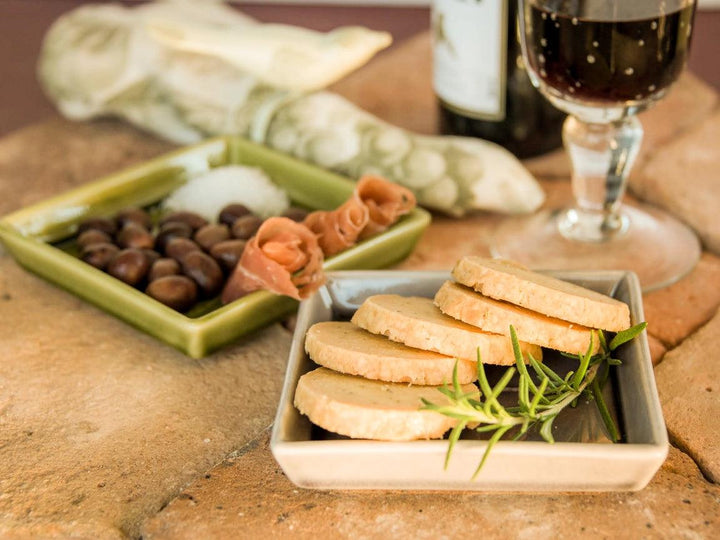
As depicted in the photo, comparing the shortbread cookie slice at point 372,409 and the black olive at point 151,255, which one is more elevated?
the shortbread cookie slice at point 372,409

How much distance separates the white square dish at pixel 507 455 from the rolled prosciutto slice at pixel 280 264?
0.14 metres

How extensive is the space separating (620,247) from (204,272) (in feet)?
1.64

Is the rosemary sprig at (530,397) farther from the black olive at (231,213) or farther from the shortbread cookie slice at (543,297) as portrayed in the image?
the black olive at (231,213)

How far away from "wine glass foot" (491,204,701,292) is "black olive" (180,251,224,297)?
0.34 m

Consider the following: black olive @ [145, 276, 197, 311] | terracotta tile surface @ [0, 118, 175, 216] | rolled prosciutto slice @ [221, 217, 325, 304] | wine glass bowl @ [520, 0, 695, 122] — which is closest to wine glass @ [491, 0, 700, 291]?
wine glass bowl @ [520, 0, 695, 122]

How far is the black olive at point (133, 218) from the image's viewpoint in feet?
3.63

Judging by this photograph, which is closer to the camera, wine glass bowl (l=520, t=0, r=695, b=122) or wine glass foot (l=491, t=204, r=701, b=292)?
wine glass bowl (l=520, t=0, r=695, b=122)

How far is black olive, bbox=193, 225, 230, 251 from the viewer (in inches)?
40.9

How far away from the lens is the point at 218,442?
81cm

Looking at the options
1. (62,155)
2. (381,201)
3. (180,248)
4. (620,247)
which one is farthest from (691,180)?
(62,155)

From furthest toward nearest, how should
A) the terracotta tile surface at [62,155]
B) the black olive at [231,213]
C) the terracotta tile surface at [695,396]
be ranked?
the terracotta tile surface at [62,155] → the black olive at [231,213] → the terracotta tile surface at [695,396]

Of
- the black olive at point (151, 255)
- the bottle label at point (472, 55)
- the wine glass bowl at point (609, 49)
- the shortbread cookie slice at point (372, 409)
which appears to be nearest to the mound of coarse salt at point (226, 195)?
the black olive at point (151, 255)

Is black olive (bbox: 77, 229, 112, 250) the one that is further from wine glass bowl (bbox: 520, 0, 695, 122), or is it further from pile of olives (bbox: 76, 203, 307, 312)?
wine glass bowl (bbox: 520, 0, 695, 122)

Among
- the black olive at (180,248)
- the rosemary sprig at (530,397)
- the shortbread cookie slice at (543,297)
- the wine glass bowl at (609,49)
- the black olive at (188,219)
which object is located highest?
the wine glass bowl at (609,49)
